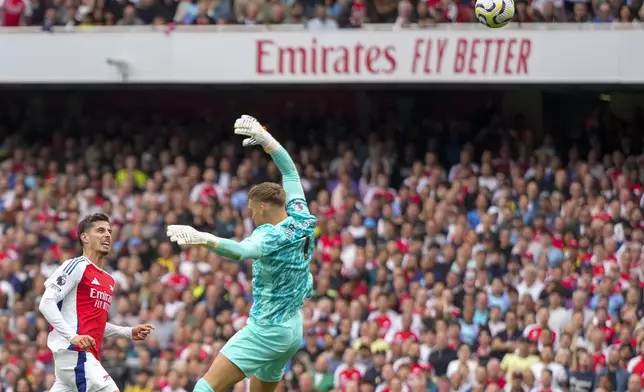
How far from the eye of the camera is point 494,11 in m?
16.1

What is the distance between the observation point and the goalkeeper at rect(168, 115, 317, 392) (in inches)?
384

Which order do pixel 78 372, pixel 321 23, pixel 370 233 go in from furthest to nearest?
pixel 321 23, pixel 370 233, pixel 78 372

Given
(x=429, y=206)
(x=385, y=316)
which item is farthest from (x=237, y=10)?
(x=385, y=316)

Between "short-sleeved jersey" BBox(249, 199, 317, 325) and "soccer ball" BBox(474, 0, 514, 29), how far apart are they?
675 centimetres

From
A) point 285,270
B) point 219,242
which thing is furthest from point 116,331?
point 219,242

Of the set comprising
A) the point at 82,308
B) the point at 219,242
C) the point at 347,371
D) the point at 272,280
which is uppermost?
the point at 219,242

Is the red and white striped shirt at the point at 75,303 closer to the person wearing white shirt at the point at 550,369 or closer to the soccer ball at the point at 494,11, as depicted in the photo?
the person wearing white shirt at the point at 550,369

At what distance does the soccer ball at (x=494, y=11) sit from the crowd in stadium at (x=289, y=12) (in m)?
3.82

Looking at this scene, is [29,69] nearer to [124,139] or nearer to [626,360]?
[124,139]

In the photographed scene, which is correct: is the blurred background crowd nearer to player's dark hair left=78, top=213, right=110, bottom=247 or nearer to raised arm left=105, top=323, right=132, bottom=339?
raised arm left=105, top=323, right=132, bottom=339

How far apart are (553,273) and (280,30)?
20.0ft

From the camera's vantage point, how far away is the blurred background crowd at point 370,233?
53.0ft

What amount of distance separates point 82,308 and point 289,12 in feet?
36.7

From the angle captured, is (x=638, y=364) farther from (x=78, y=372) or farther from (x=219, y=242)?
(x=219, y=242)
